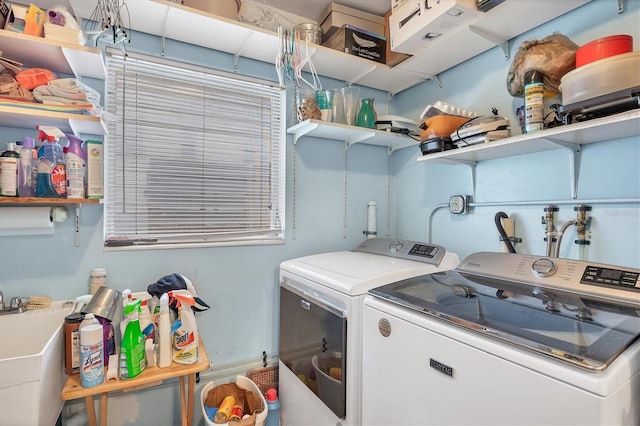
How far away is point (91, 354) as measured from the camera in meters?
1.19

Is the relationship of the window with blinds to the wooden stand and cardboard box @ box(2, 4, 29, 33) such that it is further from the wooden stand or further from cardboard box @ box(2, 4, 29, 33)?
the wooden stand

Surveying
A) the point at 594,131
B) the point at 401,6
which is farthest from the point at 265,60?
the point at 594,131

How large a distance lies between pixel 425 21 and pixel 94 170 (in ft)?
5.49

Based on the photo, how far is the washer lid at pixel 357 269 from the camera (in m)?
1.41

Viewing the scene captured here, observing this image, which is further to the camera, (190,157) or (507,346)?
(190,157)

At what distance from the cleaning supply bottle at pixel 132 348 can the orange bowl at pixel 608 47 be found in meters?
1.97

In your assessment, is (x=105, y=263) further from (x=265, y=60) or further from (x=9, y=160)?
(x=265, y=60)

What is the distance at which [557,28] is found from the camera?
1509 mm

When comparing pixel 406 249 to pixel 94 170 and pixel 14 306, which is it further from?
pixel 14 306

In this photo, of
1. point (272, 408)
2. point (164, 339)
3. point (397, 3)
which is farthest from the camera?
point (272, 408)

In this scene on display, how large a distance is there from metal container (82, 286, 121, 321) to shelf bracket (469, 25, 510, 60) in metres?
2.10

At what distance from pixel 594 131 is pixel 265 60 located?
1.72 m

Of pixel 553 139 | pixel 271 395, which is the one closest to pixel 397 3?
pixel 553 139

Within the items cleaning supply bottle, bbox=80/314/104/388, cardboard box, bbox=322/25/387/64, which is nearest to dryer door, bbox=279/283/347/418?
cleaning supply bottle, bbox=80/314/104/388
